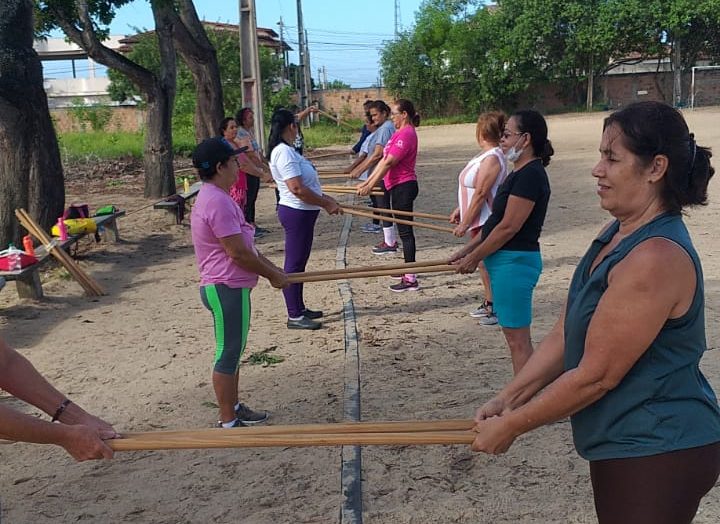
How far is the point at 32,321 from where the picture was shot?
688 cm

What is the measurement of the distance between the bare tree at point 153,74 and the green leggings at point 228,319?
996 cm

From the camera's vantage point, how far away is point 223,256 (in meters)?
4.07

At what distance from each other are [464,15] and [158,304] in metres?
46.3

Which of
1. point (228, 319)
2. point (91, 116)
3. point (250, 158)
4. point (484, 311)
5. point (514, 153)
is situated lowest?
point (484, 311)

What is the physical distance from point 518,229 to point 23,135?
22.1 ft

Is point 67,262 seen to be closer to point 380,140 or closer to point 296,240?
point 296,240

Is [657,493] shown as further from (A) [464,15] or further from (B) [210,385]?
(A) [464,15]

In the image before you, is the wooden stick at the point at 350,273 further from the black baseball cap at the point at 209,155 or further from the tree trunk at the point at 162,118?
the tree trunk at the point at 162,118

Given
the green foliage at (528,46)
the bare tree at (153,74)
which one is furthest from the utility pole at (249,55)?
the green foliage at (528,46)

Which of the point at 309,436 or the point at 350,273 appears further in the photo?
the point at 350,273

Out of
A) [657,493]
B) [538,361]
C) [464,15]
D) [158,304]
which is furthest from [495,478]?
[464,15]

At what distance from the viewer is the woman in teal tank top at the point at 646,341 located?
5.99 ft

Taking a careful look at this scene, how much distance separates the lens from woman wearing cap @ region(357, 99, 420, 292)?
757 centimetres

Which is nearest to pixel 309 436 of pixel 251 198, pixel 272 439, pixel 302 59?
pixel 272 439
